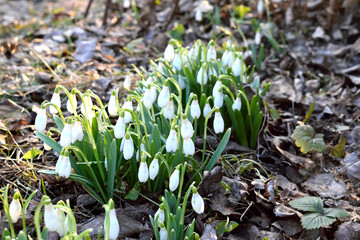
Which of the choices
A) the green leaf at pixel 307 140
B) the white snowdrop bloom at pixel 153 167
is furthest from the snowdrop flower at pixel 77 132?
the green leaf at pixel 307 140

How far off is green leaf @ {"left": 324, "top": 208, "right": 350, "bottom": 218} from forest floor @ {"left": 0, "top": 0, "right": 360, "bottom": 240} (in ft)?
0.25

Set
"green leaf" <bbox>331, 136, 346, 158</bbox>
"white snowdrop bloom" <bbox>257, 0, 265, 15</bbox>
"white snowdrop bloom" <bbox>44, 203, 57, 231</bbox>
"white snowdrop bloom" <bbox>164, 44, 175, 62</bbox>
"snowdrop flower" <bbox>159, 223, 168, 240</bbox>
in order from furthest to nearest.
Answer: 1. "white snowdrop bloom" <bbox>257, 0, 265, 15</bbox>
2. "white snowdrop bloom" <bbox>164, 44, 175, 62</bbox>
3. "green leaf" <bbox>331, 136, 346, 158</bbox>
4. "snowdrop flower" <bbox>159, 223, 168, 240</bbox>
5. "white snowdrop bloom" <bbox>44, 203, 57, 231</bbox>

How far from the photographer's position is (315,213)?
1.93 metres

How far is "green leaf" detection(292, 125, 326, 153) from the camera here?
2.41 meters

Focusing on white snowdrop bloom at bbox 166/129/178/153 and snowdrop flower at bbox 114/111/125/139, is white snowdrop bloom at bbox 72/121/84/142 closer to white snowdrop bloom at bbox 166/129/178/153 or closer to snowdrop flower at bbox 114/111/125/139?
snowdrop flower at bbox 114/111/125/139

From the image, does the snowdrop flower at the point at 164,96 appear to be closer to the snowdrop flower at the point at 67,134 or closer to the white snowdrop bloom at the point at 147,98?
the white snowdrop bloom at the point at 147,98

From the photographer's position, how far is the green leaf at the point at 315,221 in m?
1.84

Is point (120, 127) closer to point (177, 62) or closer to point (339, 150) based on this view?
point (177, 62)

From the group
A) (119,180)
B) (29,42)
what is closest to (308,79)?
(119,180)

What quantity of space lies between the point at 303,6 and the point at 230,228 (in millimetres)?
2992

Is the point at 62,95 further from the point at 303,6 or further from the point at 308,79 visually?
the point at 303,6

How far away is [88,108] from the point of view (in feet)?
6.68

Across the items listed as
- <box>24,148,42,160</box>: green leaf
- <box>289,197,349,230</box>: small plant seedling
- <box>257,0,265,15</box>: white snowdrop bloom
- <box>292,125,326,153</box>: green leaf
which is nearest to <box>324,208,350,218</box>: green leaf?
<box>289,197,349,230</box>: small plant seedling

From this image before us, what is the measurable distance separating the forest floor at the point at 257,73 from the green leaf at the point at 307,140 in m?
0.08
